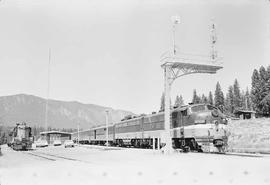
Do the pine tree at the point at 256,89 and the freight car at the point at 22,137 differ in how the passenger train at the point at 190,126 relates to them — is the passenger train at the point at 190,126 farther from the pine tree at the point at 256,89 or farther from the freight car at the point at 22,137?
the pine tree at the point at 256,89

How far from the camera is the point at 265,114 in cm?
8188

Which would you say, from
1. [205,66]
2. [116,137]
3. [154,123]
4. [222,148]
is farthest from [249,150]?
[116,137]

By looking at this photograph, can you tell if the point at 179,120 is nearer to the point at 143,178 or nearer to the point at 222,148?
the point at 222,148

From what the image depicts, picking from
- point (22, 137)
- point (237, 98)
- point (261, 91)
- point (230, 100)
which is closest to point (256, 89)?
point (261, 91)

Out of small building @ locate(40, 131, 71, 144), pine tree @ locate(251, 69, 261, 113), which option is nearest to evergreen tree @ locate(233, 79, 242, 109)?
pine tree @ locate(251, 69, 261, 113)

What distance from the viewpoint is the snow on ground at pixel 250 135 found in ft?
Answer: 106

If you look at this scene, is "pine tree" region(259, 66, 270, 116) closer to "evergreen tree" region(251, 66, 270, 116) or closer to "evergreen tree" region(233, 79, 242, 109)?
"evergreen tree" region(251, 66, 270, 116)

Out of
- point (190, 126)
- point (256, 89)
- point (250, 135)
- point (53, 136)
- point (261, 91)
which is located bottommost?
point (250, 135)

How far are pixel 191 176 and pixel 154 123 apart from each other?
24.6 m

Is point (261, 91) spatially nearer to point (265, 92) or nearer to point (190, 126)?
point (265, 92)

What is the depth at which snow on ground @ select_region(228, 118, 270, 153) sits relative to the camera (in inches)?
1268

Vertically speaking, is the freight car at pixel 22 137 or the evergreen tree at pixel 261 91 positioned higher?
the evergreen tree at pixel 261 91

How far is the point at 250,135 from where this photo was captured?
4091 centimetres

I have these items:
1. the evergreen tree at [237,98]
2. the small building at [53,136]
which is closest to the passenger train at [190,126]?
the small building at [53,136]
